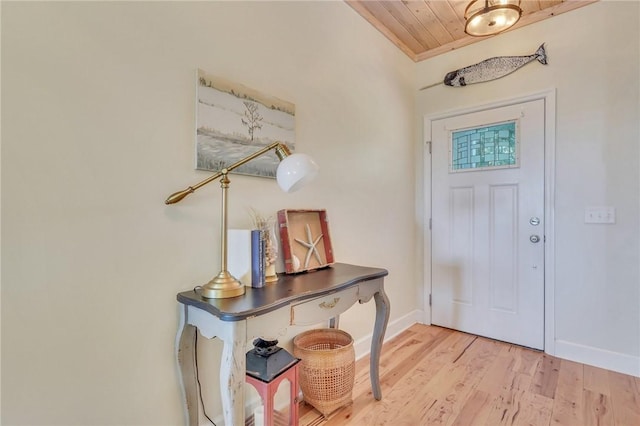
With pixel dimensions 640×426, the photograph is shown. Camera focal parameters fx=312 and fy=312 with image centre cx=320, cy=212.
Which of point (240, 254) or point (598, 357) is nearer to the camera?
point (240, 254)

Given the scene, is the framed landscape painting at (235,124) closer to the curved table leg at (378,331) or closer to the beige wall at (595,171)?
the curved table leg at (378,331)

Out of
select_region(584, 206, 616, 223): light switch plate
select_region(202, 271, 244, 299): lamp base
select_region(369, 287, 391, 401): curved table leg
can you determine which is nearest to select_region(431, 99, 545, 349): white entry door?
select_region(584, 206, 616, 223): light switch plate

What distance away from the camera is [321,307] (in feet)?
4.51

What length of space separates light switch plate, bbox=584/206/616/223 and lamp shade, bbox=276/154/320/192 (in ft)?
7.10

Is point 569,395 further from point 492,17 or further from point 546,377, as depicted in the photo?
point 492,17

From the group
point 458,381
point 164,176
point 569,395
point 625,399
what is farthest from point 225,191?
point 625,399

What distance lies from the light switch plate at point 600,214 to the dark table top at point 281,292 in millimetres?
1647

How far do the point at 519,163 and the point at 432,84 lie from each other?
1088 millimetres

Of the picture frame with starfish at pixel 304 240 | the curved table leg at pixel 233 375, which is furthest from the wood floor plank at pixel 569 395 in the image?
the curved table leg at pixel 233 375

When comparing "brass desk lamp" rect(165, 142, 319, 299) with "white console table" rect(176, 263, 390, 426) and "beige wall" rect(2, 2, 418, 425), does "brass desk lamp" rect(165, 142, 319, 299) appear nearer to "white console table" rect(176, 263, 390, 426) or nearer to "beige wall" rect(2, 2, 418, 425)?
"white console table" rect(176, 263, 390, 426)

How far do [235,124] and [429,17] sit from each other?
6.45ft

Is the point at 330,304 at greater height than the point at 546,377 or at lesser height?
greater

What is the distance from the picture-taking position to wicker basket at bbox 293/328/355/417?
63.9 inches

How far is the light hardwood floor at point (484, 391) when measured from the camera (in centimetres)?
163
